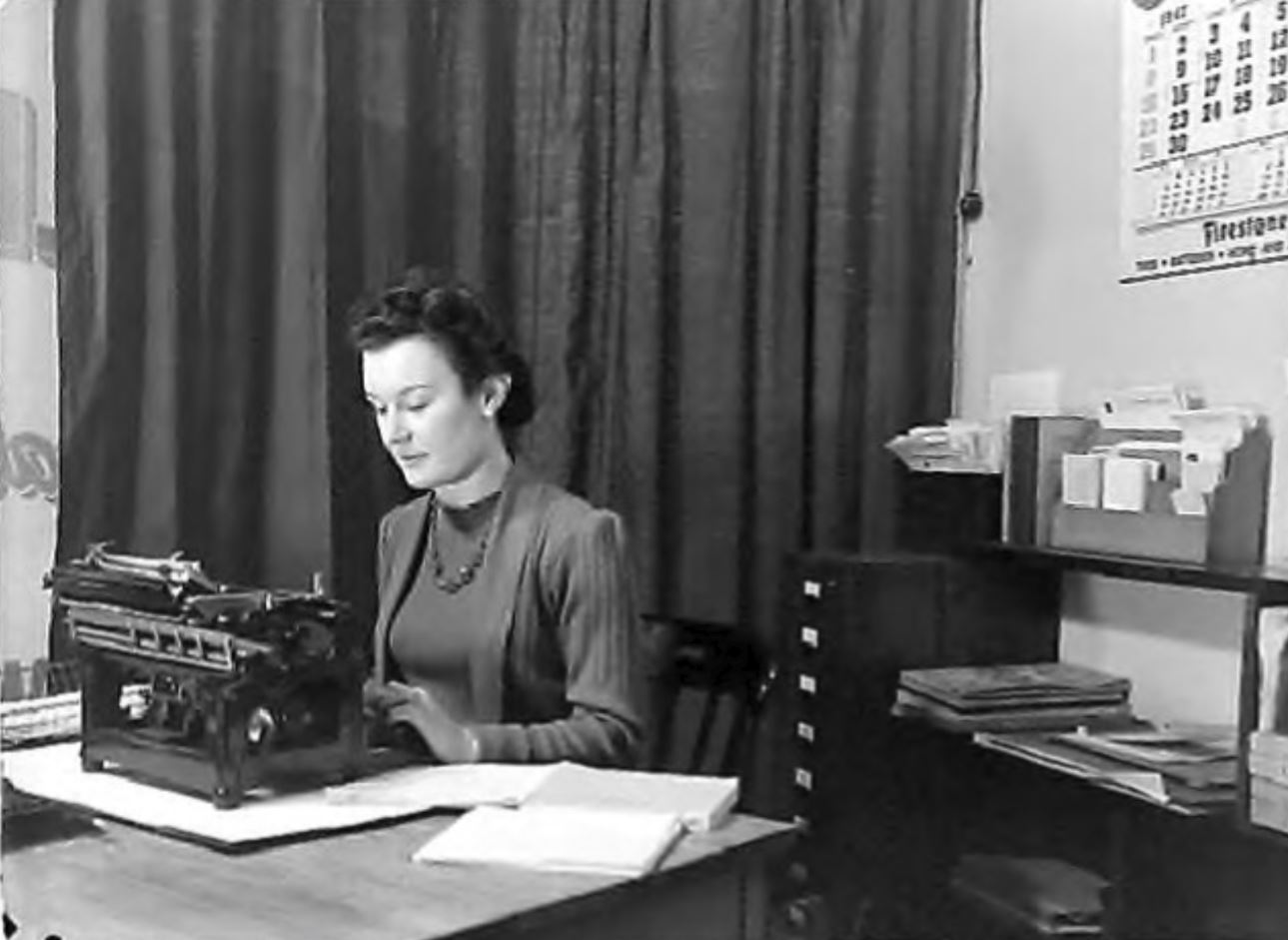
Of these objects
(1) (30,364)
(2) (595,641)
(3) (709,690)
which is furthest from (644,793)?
(3) (709,690)

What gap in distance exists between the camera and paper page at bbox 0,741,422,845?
4.27 feet

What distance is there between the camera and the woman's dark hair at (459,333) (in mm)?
2016

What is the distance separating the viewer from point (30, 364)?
70.2 inches

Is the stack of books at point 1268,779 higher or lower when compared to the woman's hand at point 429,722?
lower

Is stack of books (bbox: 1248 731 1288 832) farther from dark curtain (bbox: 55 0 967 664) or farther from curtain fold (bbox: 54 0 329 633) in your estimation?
curtain fold (bbox: 54 0 329 633)

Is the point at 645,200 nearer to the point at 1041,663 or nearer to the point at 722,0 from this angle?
the point at 722,0

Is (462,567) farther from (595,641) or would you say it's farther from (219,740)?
(219,740)

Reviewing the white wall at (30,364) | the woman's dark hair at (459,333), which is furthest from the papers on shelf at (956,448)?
the white wall at (30,364)

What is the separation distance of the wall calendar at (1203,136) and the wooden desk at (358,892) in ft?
5.02

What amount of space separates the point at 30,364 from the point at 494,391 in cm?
56

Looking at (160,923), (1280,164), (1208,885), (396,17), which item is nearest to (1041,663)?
(1208,885)

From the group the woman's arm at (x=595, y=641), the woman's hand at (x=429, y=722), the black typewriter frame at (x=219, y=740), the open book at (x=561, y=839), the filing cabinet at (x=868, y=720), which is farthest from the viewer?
the filing cabinet at (x=868, y=720)

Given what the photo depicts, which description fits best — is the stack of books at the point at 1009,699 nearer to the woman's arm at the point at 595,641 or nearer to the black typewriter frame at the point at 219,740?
the woman's arm at the point at 595,641

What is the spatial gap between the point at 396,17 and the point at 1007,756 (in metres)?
1.51
